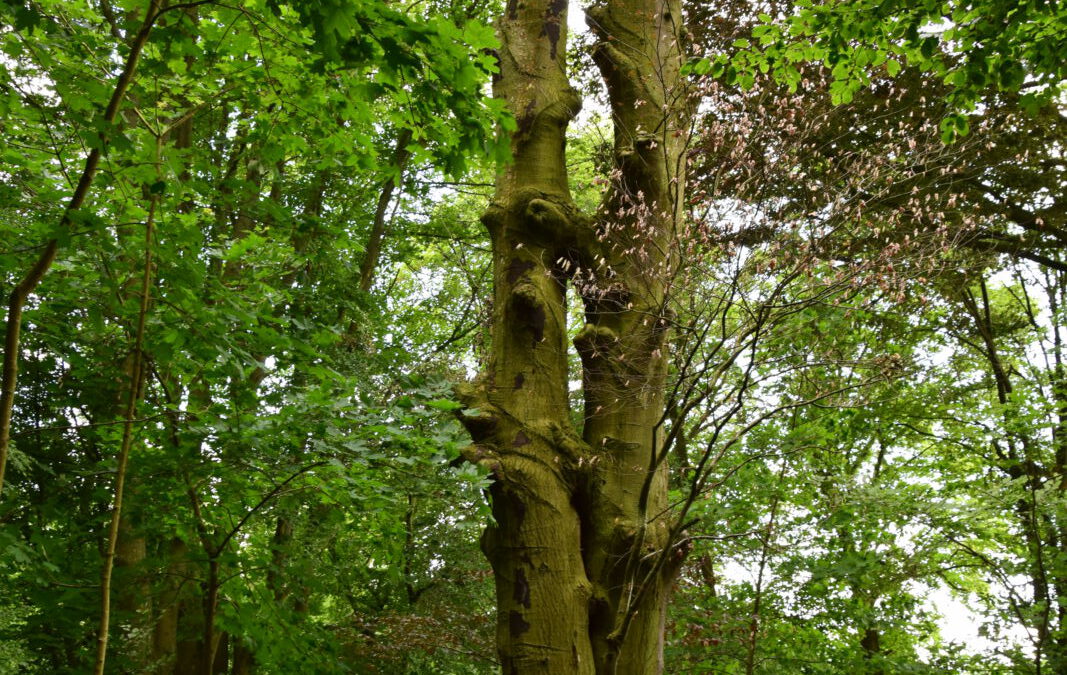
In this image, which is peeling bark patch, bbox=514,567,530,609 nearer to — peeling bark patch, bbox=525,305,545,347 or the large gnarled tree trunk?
the large gnarled tree trunk

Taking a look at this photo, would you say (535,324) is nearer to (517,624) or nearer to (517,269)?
(517,269)

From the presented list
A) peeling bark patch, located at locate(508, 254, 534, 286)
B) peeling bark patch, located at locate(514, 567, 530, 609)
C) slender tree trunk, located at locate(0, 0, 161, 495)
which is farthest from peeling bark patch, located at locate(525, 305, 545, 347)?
slender tree trunk, located at locate(0, 0, 161, 495)

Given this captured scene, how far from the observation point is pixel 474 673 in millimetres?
8852

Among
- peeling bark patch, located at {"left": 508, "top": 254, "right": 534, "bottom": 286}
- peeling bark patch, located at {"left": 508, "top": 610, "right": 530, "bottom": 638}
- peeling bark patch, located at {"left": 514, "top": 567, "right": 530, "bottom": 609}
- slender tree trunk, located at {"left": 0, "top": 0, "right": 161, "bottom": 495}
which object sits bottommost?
peeling bark patch, located at {"left": 508, "top": 610, "right": 530, "bottom": 638}

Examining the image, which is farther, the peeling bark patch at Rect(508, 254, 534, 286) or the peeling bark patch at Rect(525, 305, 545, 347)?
the peeling bark patch at Rect(508, 254, 534, 286)

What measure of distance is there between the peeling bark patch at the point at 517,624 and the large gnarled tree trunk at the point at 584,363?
1cm

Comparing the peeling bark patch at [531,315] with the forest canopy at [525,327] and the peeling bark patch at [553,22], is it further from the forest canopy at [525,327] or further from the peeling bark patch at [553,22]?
the peeling bark patch at [553,22]

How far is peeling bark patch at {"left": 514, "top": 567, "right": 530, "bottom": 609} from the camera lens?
4.57 m

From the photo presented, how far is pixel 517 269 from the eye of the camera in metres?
5.34

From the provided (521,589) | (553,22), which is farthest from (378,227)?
(521,589)

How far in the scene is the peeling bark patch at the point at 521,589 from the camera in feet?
15.0

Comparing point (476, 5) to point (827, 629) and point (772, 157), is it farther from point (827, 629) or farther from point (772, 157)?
point (827, 629)

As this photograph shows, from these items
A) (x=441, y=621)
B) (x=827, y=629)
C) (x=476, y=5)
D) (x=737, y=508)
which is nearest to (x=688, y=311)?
(x=737, y=508)

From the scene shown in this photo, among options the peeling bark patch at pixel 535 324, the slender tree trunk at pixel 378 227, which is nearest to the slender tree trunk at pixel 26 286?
the peeling bark patch at pixel 535 324
